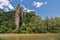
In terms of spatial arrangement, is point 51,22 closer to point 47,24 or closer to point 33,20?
point 47,24

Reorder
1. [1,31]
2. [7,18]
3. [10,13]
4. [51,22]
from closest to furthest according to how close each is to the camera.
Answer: [1,31]
[51,22]
[7,18]
[10,13]

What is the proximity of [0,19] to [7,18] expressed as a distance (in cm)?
341

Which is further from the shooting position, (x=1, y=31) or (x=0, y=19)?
(x=0, y=19)

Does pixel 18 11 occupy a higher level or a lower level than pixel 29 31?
higher

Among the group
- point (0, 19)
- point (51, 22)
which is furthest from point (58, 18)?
point (0, 19)

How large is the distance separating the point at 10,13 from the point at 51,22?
33307 millimetres

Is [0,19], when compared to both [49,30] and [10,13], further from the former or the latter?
[49,30]

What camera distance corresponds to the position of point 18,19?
96.9m

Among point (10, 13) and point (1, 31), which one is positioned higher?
point (10, 13)

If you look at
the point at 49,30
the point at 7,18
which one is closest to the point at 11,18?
the point at 7,18

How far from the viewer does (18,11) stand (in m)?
98.0

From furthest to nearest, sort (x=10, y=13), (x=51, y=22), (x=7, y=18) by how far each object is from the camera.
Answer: (x=10, y=13)
(x=7, y=18)
(x=51, y=22)

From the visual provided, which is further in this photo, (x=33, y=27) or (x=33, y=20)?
(x=33, y=20)

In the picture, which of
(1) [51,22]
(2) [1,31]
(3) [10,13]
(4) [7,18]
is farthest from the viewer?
(3) [10,13]
